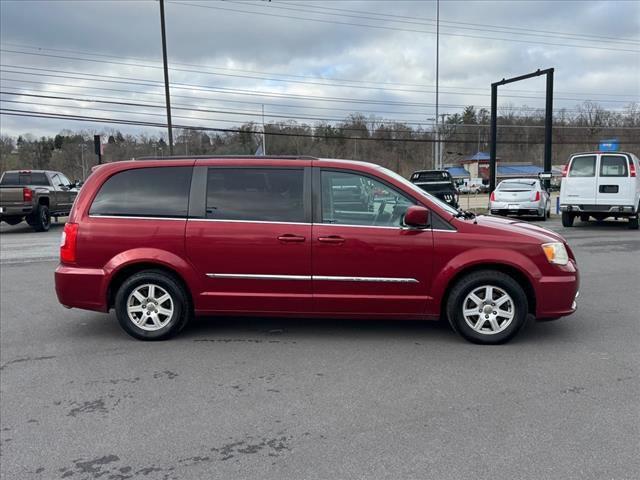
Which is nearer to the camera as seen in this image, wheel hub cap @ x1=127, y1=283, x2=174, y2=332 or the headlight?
the headlight

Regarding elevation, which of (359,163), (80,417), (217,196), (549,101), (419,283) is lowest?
(80,417)

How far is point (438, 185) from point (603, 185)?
223 inches

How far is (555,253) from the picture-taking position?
4.88 metres

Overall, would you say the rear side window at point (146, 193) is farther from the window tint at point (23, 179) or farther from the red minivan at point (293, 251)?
the window tint at point (23, 179)

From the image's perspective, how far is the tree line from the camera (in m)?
47.8

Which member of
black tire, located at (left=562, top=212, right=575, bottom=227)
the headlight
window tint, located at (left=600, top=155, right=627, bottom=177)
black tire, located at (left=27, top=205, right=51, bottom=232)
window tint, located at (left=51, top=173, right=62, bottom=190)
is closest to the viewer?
the headlight

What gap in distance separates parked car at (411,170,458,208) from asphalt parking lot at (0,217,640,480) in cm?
1274

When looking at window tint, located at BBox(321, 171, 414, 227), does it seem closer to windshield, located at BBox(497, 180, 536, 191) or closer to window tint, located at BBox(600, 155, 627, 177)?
window tint, located at BBox(600, 155, 627, 177)

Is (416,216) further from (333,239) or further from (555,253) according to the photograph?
(555,253)

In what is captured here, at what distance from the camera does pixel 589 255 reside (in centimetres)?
1032

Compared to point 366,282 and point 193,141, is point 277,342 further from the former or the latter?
point 193,141

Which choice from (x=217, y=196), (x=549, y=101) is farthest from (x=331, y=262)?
(x=549, y=101)

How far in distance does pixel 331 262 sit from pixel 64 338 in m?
2.93

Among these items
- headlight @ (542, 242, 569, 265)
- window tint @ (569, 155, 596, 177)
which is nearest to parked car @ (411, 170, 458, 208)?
window tint @ (569, 155, 596, 177)
